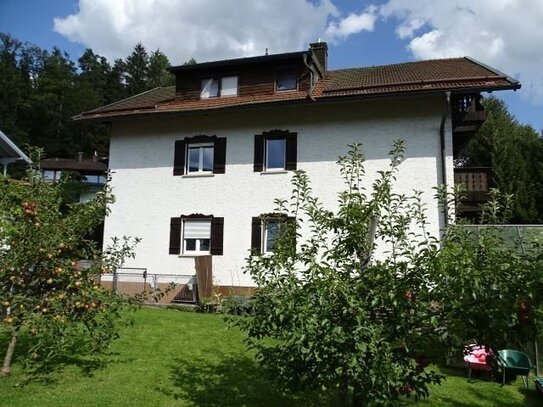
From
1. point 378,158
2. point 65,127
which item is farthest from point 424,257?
point 65,127

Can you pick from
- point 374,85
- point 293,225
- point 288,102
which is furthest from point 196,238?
point 293,225

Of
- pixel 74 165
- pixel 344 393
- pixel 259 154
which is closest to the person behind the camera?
pixel 344 393

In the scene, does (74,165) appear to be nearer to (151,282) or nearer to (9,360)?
(151,282)

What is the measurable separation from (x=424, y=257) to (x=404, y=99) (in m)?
12.5

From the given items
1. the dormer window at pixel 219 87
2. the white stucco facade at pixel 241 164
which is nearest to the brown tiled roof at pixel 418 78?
the white stucco facade at pixel 241 164

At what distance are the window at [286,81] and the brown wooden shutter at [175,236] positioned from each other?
5.98 metres

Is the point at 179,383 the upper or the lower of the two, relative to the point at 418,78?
lower

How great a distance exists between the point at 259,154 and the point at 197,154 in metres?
2.48

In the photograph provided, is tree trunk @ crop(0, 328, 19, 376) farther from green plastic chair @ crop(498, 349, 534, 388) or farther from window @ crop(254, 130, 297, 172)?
window @ crop(254, 130, 297, 172)

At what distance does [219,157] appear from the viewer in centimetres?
1764

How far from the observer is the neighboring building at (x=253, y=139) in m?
15.5

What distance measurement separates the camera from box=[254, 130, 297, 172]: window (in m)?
16.9

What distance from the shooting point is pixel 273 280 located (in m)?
4.66

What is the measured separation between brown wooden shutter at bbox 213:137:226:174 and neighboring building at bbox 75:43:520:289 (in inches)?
1.6
